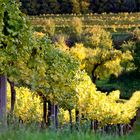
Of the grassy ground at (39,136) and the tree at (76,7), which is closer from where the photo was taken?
the grassy ground at (39,136)

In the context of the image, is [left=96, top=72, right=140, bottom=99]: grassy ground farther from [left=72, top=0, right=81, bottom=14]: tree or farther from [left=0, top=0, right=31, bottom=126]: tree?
[left=72, top=0, right=81, bottom=14]: tree

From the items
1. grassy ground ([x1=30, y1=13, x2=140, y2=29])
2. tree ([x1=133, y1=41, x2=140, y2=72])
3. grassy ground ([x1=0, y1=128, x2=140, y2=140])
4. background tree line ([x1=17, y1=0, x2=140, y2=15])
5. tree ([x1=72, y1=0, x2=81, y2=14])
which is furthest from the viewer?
tree ([x1=72, y1=0, x2=81, y2=14])

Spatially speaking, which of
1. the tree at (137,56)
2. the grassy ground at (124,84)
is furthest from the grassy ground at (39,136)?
the tree at (137,56)

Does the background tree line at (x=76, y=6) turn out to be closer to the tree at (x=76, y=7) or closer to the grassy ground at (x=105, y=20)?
the tree at (x=76, y=7)

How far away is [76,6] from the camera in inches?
5022

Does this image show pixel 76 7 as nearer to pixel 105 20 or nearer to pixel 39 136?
pixel 105 20

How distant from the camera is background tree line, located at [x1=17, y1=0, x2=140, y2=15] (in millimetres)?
124688

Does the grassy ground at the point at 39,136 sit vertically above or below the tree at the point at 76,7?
below

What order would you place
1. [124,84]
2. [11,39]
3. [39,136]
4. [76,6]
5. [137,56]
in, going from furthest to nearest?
1. [76,6]
2. [124,84]
3. [137,56]
4. [11,39]
5. [39,136]

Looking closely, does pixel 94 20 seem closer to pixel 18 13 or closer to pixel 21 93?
pixel 21 93

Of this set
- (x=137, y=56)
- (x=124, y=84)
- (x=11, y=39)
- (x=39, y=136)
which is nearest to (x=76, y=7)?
(x=124, y=84)

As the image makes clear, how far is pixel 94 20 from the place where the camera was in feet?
366

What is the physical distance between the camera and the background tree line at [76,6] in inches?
4909

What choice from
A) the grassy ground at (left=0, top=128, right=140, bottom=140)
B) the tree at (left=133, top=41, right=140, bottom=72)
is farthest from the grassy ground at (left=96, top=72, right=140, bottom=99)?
the grassy ground at (left=0, top=128, right=140, bottom=140)
